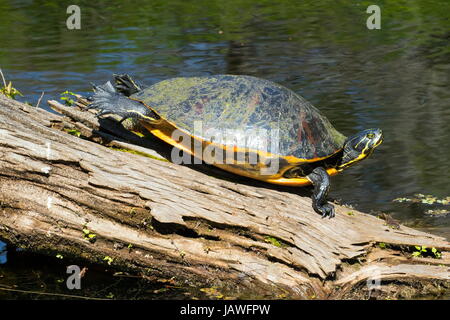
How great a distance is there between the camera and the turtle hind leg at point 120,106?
4426 mm

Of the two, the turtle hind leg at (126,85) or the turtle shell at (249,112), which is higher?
the turtle hind leg at (126,85)

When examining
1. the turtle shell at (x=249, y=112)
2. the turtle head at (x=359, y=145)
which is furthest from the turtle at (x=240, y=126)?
the turtle head at (x=359, y=145)

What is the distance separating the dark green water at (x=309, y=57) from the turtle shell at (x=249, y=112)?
1709 mm

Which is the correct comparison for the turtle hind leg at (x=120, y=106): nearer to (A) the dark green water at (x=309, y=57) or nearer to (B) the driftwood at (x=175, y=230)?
(B) the driftwood at (x=175, y=230)

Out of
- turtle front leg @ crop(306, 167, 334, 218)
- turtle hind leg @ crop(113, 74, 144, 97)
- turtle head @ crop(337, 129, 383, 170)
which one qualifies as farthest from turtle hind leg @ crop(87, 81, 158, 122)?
turtle head @ crop(337, 129, 383, 170)

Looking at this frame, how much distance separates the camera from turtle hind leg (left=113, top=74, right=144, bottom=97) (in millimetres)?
4835

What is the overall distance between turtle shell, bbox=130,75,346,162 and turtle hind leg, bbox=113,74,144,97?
30 cm

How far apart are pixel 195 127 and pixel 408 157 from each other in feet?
11.8

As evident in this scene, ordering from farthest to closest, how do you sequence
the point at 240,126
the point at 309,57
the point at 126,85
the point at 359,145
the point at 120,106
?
1. the point at 309,57
2. the point at 126,85
3. the point at 359,145
4. the point at 120,106
5. the point at 240,126

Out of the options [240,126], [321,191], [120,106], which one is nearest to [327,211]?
[321,191]

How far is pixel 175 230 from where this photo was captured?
4.14 meters

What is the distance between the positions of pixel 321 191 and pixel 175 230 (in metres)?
1.06

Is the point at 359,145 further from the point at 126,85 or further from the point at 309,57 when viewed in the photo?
the point at 309,57
